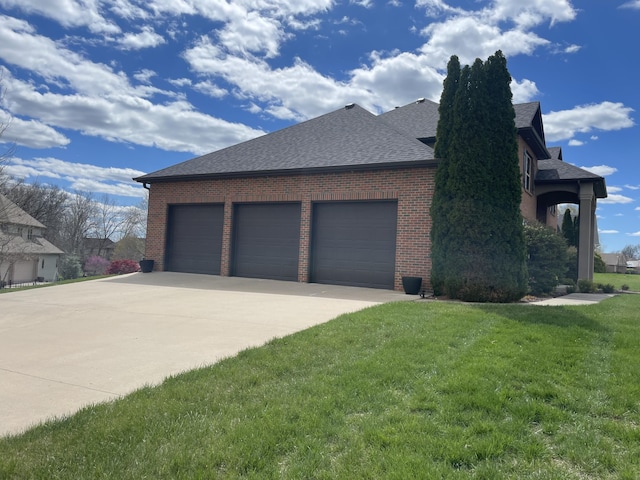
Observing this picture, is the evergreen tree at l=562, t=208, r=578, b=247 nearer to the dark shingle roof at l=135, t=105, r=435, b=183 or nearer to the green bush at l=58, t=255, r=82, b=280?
the dark shingle roof at l=135, t=105, r=435, b=183

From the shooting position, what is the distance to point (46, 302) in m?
9.47

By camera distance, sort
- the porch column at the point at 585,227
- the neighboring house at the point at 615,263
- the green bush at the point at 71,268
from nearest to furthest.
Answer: the porch column at the point at 585,227 → the green bush at the point at 71,268 → the neighboring house at the point at 615,263

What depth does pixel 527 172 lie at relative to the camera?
16609 millimetres

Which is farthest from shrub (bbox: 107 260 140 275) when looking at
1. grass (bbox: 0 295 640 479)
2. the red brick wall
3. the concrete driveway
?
grass (bbox: 0 295 640 479)

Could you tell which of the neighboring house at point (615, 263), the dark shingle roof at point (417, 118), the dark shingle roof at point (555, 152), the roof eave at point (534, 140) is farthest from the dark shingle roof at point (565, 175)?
the neighboring house at point (615, 263)

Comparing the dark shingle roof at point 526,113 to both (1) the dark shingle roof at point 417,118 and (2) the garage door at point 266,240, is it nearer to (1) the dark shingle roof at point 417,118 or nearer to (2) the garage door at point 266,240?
(1) the dark shingle roof at point 417,118

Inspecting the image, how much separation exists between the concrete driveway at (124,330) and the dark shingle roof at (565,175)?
10003 millimetres

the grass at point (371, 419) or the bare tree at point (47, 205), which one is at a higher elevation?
the bare tree at point (47, 205)

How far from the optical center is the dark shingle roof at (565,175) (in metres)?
16.2

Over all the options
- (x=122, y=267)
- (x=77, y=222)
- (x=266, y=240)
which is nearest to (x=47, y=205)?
(x=77, y=222)

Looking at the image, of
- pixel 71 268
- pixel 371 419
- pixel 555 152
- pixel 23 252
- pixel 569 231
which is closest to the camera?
pixel 371 419

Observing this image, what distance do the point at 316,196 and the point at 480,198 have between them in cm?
507

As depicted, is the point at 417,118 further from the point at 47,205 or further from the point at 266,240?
the point at 47,205

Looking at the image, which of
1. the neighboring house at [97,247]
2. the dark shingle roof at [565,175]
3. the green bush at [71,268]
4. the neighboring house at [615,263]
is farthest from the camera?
the neighboring house at [97,247]
